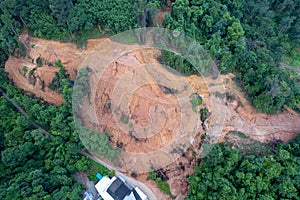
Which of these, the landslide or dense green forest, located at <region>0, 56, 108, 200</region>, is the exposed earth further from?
the landslide

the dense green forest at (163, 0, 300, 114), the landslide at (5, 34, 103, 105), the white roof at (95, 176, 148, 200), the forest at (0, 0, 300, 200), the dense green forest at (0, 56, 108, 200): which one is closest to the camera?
the forest at (0, 0, 300, 200)

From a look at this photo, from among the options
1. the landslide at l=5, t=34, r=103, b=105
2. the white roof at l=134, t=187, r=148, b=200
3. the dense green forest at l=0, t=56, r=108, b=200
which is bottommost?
the white roof at l=134, t=187, r=148, b=200

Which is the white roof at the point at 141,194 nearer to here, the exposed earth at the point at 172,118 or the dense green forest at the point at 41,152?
the exposed earth at the point at 172,118

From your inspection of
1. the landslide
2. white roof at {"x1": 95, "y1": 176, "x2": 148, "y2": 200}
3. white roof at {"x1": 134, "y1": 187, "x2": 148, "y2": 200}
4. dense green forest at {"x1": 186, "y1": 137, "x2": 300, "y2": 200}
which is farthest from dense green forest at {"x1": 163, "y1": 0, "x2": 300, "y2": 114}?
white roof at {"x1": 95, "y1": 176, "x2": 148, "y2": 200}

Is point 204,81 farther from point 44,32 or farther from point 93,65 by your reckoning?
point 44,32

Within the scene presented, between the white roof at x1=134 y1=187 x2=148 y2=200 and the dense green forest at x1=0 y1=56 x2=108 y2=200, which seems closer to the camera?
the dense green forest at x1=0 y1=56 x2=108 y2=200

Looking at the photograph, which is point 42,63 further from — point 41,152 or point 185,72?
point 185,72

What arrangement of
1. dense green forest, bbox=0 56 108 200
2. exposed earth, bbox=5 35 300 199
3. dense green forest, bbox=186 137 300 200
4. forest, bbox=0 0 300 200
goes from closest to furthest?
dense green forest, bbox=186 137 300 200
forest, bbox=0 0 300 200
dense green forest, bbox=0 56 108 200
exposed earth, bbox=5 35 300 199
